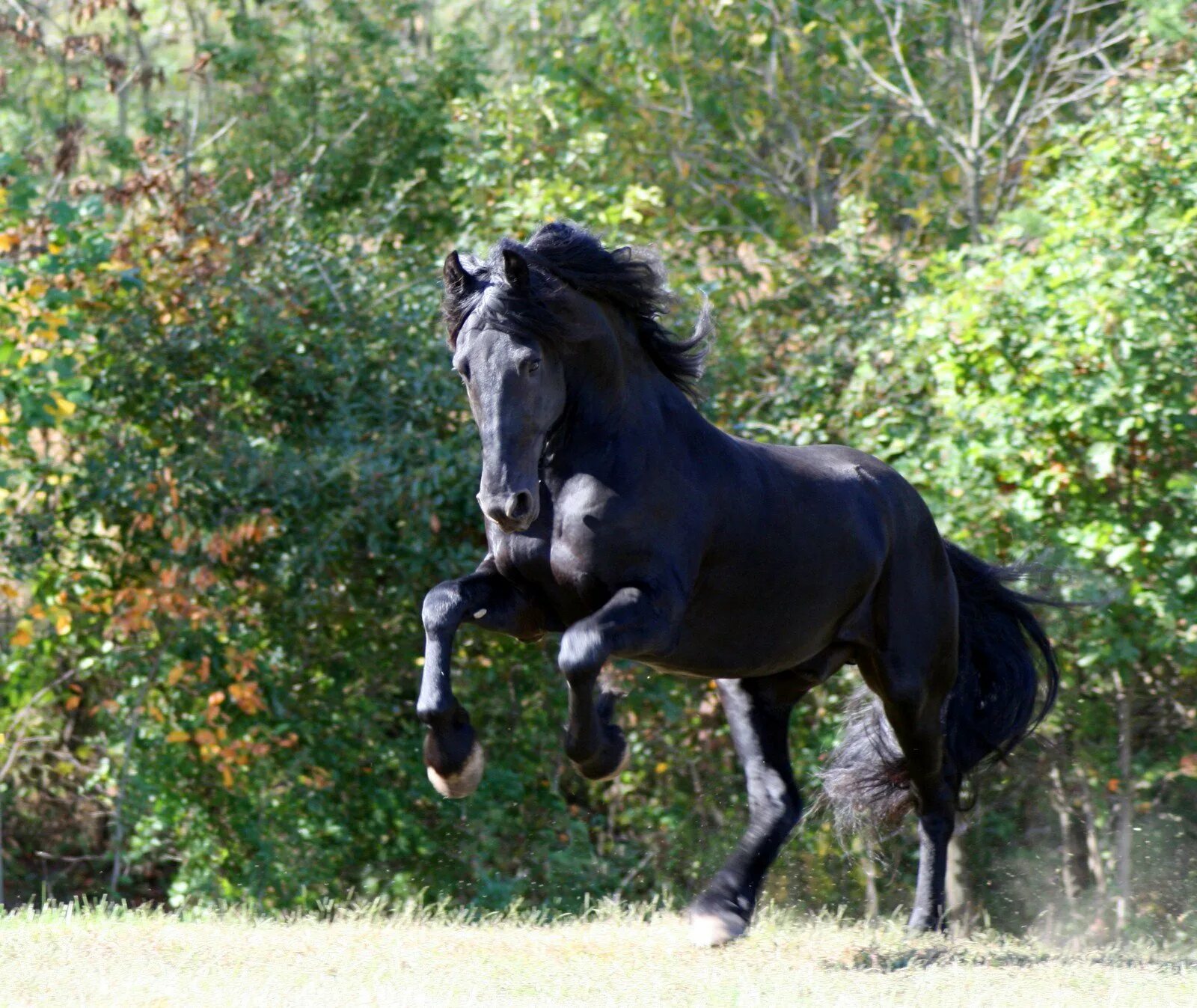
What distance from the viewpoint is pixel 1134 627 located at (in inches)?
302

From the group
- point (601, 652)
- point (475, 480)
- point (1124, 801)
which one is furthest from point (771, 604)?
point (1124, 801)

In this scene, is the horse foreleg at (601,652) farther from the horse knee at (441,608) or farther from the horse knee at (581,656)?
the horse knee at (441,608)

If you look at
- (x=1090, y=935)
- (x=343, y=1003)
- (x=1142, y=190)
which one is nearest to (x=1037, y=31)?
(x=1142, y=190)

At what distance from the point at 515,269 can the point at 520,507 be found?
2.27ft

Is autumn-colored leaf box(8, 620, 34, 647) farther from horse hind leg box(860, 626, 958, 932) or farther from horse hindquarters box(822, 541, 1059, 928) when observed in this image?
horse hind leg box(860, 626, 958, 932)

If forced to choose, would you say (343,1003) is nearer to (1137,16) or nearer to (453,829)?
(453,829)

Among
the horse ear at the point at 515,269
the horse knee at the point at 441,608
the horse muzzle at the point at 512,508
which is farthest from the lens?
the horse knee at the point at 441,608

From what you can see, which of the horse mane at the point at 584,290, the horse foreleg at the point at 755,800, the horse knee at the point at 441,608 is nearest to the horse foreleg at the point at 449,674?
the horse knee at the point at 441,608

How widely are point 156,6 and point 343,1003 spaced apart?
11342 millimetres

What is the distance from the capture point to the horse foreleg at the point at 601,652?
4105 millimetres

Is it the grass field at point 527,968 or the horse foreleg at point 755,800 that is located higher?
the horse foreleg at point 755,800

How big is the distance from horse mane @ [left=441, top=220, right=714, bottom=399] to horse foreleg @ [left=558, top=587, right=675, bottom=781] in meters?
0.80

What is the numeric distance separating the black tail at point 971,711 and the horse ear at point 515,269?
247 centimetres

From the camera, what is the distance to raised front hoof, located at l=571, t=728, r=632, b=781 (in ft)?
14.5
